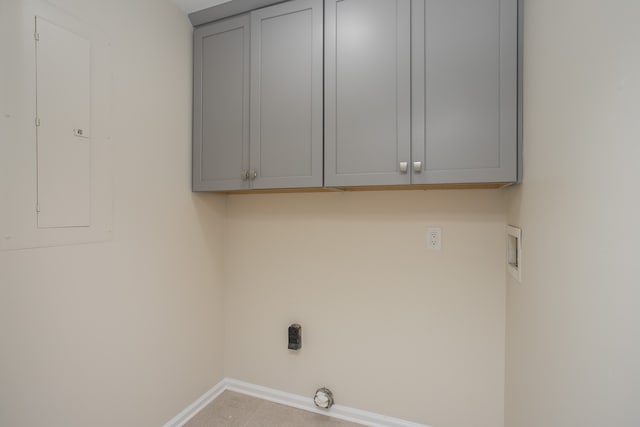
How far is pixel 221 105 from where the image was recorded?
1.79m

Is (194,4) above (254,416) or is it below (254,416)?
above

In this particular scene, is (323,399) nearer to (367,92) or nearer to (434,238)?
(434,238)

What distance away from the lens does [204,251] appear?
2.00 meters

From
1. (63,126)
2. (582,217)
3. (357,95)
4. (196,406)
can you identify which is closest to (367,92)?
(357,95)

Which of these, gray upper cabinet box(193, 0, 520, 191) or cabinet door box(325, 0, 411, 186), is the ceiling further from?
cabinet door box(325, 0, 411, 186)

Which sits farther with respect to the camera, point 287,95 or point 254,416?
point 254,416

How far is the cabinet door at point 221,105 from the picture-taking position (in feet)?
5.67

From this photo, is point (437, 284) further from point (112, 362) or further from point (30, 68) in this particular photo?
point (30, 68)

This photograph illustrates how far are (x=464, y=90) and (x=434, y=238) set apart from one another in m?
0.79

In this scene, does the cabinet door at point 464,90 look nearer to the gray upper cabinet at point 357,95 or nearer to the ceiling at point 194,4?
the gray upper cabinet at point 357,95

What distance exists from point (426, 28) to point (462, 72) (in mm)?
277

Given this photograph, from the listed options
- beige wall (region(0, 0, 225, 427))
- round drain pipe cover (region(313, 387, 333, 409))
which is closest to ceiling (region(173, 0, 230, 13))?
beige wall (region(0, 0, 225, 427))

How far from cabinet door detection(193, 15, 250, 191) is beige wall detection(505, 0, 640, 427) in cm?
139

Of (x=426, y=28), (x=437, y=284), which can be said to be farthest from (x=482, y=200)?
(x=426, y=28)
